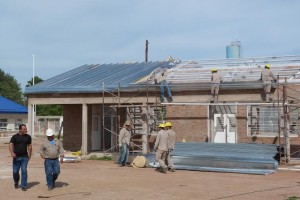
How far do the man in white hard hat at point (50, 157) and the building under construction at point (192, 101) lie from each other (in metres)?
9.25

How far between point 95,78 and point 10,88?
175 ft

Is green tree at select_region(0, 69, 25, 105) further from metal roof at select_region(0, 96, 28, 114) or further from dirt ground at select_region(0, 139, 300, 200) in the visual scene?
dirt ground at select_region(0, 139, 300, 200)

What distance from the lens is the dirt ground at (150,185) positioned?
37.6ft

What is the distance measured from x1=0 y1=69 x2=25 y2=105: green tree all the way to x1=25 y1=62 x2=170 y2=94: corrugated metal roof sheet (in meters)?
48.5

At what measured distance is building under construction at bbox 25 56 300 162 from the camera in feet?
66.9

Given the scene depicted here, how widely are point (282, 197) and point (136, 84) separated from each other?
1210 cm

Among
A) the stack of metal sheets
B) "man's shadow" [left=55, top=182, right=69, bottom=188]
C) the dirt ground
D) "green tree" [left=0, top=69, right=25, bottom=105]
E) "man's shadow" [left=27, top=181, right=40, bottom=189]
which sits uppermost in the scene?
"green tree" [left=0, top=69, right=25, bottom=105]

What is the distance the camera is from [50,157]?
12.1 metres

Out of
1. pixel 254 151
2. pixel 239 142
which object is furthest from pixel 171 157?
pixel 239 142

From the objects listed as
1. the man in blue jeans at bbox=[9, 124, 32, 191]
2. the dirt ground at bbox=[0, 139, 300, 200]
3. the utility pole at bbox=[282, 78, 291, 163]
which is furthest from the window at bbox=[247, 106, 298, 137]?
the man in blue jeans at bbox=[9, 124, 32, 191]

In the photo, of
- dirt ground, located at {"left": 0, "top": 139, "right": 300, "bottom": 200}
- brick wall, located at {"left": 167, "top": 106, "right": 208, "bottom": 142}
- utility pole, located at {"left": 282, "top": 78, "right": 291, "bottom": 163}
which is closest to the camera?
dirt ground, located at {"left": 0, "top": 139, "right": 300, "bottom": 200}

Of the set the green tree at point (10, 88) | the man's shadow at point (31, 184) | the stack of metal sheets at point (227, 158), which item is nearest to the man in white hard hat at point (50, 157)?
the man's shadow at point (31, 184)

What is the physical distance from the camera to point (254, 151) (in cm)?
1850

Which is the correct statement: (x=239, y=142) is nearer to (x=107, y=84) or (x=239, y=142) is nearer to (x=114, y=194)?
(x=107, y=84)
